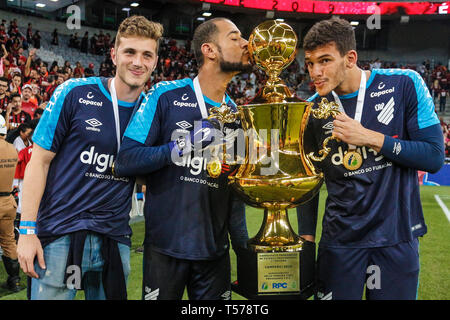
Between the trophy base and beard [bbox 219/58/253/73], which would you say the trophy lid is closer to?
beard [bbox 219/58/253/73]

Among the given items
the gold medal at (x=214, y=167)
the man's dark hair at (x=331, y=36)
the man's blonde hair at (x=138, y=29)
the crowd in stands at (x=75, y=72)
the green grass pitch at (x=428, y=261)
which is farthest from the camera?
the crowd in stands at (x=75, y=72)

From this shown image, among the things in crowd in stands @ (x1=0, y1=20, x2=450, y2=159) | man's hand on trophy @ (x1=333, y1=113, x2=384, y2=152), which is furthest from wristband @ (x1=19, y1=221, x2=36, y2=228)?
crowd in stands @ (x1=0, y1=20, x2=450, y2=159)

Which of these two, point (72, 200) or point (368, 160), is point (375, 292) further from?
point (72, 200)

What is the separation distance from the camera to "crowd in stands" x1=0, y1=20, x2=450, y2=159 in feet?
25.5

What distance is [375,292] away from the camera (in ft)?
6.00

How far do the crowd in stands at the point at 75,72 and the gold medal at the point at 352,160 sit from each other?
233 inches

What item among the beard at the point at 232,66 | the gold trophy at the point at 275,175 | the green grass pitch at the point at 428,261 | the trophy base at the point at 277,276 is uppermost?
the beard at the point at 232,66

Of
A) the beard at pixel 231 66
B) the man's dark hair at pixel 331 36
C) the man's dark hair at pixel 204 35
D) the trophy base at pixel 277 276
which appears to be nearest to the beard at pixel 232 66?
the beard at pixel 231 66

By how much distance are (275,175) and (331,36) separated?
2.22 ft

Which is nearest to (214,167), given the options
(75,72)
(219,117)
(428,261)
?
(219,117)

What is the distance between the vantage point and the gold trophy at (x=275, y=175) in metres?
1.40

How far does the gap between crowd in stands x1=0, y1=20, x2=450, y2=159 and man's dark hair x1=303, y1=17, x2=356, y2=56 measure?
5821mm

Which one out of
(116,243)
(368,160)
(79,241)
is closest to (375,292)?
(368,160)

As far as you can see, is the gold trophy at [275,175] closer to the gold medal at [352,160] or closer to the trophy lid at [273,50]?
the trophy lid at [273,50]
